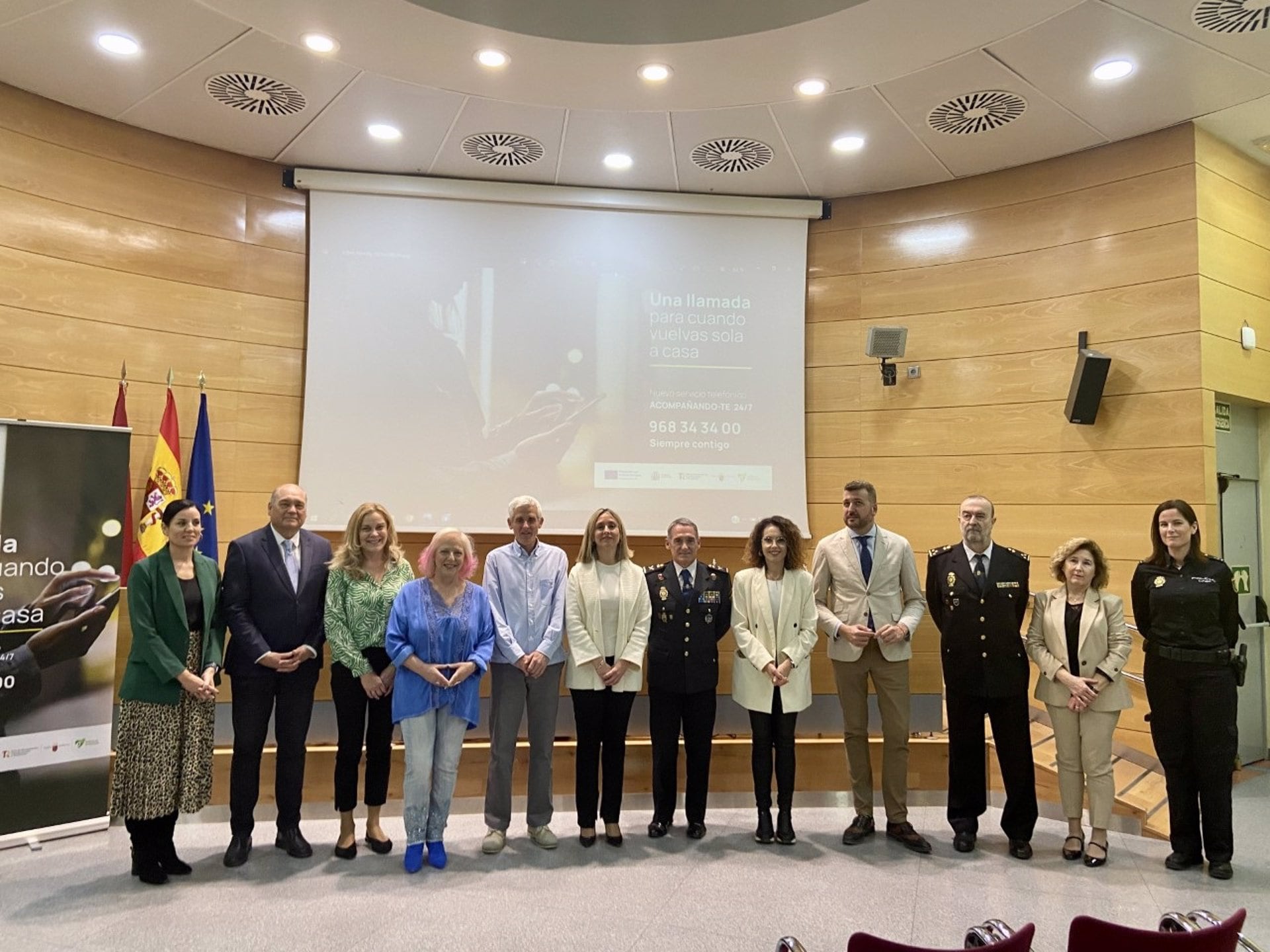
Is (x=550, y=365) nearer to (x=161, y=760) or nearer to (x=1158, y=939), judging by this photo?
(x=161, y=760)

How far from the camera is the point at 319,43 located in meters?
4.04

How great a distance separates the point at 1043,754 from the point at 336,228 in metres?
5.20

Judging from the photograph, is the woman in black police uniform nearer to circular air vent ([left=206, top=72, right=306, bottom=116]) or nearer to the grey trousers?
the grey trousers

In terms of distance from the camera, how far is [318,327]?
17.5 ft

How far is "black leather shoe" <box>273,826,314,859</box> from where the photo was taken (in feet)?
11.6

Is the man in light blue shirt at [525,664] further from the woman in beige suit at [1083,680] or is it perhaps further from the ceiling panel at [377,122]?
the ceiling panel at [377,122]

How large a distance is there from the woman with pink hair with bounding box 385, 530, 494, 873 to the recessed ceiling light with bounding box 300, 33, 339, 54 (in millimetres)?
2419

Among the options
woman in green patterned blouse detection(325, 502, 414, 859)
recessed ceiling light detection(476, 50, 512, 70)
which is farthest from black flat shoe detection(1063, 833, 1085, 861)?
recessed ceiling light detection(476, 50, 512, 70)

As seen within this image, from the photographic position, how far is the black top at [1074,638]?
3707 millimetres

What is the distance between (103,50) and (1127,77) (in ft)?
16.8

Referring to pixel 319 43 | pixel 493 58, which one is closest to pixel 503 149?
pixel 493 58

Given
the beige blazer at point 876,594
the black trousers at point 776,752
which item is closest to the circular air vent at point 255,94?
the beige blazer at point 876,594

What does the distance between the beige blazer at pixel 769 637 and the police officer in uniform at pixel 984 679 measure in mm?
642

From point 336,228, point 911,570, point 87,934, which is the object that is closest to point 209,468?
point 336,228
